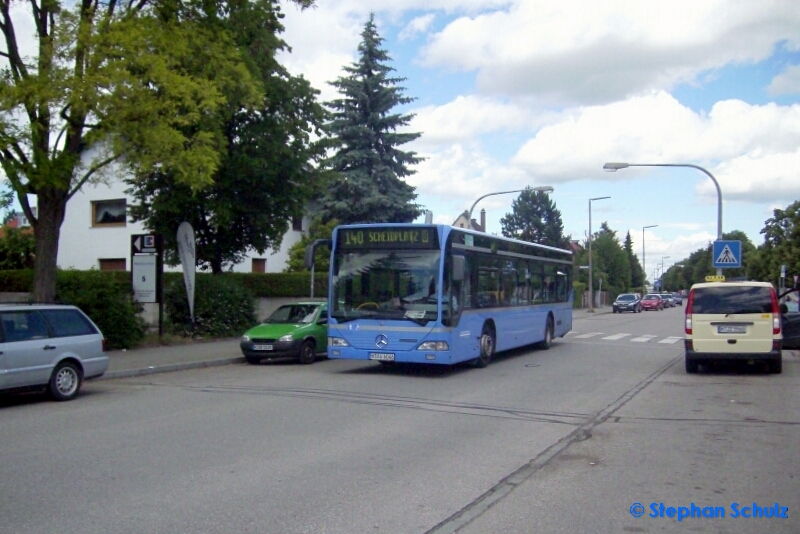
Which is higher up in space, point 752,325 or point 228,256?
point 228,256

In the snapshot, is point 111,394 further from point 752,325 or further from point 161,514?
point 752,325

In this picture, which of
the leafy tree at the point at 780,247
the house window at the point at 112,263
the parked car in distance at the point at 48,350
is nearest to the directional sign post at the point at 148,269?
the parked car in distance at the point at 48,350

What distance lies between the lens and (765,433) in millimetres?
10141

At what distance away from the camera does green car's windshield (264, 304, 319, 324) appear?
19.6 meters

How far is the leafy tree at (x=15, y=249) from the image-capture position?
33.1 metres

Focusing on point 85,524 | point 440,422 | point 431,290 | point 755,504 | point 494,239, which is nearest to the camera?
point 85,524

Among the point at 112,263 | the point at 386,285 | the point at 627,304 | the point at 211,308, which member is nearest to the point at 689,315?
the point at 386,285

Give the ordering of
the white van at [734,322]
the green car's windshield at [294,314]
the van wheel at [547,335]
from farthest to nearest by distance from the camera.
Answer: the van wheel at [547,335], the green car's windshield at [294,314], the white van at [734,322]

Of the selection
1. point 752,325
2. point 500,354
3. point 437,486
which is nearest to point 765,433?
point 437,486

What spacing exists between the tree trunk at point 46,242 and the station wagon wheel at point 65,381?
219 inches

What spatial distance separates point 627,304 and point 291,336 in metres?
48.1

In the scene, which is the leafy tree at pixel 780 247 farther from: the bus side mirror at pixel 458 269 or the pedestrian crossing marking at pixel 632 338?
the bus side mirror at pixel 458 269

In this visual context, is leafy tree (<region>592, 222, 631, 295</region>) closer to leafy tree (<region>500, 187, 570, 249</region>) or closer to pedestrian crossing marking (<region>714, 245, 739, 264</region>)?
leafy tree (<region>500, 187, 570, 249</region>)

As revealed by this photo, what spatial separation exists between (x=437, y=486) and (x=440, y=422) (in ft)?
11.4
